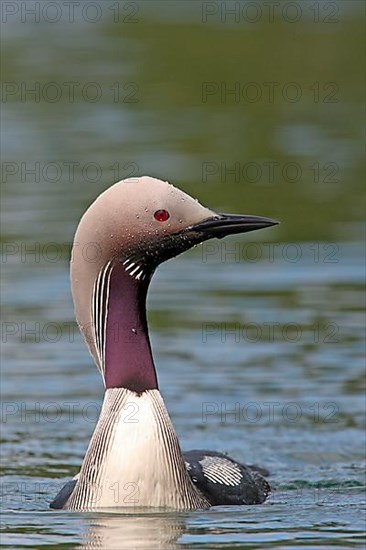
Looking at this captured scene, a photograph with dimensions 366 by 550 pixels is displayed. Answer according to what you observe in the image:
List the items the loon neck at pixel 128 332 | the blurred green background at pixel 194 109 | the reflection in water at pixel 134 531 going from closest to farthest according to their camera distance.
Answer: the reflection in water at pixel 134 531 < the loon neck at pixel 128 332 < the blurred green background at pixel 194 109

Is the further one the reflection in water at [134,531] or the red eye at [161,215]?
the red eye at [161,215]

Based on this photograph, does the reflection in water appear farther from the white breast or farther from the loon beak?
the loon beak

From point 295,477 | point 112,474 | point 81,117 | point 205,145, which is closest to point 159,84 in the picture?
point 81,117

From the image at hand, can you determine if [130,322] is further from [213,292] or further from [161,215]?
[213,292]

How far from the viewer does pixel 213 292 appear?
47.4 ft

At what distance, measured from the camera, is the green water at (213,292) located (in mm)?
9516

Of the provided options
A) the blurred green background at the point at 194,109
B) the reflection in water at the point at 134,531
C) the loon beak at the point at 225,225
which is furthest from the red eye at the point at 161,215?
the blurred green background at the point at 194,109

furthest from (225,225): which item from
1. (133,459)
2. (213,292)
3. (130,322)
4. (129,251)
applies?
(213,292)

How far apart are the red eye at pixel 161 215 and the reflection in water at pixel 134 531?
1.45 meters

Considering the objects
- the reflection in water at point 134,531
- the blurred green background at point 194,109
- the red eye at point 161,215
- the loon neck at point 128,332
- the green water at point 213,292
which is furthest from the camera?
the blurred green background at point 194,109

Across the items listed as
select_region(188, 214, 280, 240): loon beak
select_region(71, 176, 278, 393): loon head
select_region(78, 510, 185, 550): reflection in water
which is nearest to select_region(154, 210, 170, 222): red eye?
select_region(71, 176, 278, 393): loon head

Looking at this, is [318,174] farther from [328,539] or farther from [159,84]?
[328,539]

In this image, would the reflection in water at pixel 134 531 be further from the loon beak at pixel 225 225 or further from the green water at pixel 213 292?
the loon beak at pixel 225 225

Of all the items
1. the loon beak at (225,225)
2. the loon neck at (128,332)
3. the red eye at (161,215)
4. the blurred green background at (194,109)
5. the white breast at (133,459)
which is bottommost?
the white breast at (133,459)
